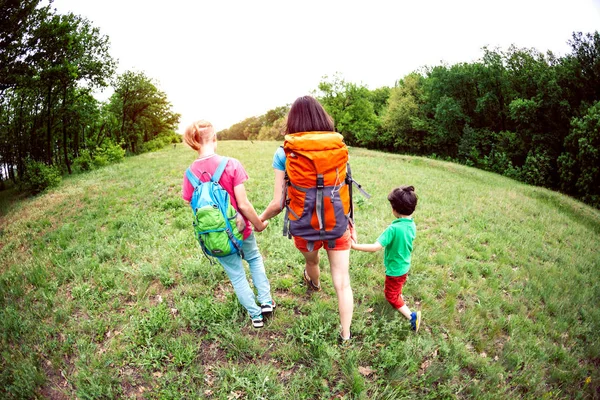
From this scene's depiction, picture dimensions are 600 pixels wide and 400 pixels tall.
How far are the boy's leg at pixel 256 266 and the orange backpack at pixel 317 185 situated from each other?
0.72m

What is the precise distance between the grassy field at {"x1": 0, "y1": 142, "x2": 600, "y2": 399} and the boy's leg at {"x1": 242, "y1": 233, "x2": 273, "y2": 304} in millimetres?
467

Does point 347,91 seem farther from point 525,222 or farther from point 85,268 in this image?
point 85,268

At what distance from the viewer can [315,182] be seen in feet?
7.91

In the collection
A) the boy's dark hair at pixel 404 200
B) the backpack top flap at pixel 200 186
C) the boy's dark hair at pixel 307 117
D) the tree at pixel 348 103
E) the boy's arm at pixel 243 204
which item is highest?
the tree at pixel 348 103

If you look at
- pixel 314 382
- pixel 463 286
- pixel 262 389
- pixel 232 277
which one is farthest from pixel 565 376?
pixel 232 277

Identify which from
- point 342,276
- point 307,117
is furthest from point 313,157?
point 342,276

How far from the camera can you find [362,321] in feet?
11.3

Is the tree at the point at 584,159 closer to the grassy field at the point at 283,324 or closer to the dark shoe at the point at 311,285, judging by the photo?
the grassy field at the point at 283,324

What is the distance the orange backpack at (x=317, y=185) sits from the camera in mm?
2346

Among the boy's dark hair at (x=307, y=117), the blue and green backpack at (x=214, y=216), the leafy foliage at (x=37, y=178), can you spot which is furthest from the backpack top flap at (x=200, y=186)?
the leafy foliage at (x=37, y=178)

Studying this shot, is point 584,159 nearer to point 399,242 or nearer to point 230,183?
point 399,242

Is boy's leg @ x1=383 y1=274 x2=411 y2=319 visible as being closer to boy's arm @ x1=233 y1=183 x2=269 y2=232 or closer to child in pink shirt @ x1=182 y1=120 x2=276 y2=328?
child in pink shirt @ x1=182 y1=120 x2=276 y2=328

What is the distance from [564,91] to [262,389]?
37.3m

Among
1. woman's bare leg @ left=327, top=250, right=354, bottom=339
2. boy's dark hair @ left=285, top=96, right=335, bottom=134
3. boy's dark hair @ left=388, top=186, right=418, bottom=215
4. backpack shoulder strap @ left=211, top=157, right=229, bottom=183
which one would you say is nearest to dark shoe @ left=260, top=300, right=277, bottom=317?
woman's bare leg @ left=327, top=250, right=354, bottom=339
